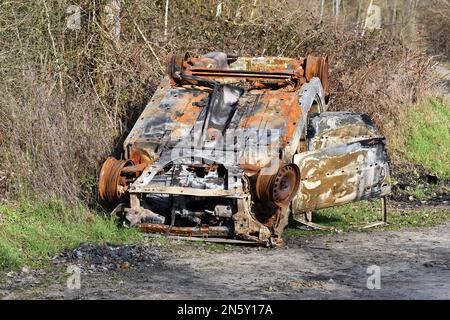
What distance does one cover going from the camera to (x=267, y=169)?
883cm

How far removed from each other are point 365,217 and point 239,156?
8.71 ft

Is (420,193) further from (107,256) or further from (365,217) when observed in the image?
(107,256)

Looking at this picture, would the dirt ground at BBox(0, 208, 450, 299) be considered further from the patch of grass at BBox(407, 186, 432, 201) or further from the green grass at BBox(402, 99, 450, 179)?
the green grass at BBox(402, 99, 450, 179)

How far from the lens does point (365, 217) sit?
1107 centimetres

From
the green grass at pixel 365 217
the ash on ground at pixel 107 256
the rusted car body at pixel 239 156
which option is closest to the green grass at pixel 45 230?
the ash on ground at pixel 107 256

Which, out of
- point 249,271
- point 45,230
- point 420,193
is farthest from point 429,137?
point 45,230

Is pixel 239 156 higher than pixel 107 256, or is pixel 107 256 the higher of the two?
pixel 239 156

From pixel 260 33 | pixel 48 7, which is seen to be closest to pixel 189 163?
pixel 48 7

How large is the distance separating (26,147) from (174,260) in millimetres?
2942

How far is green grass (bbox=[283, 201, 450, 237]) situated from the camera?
33.9ft

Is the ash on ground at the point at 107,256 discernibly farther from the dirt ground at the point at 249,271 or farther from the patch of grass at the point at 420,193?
the patch of grass at the point at 420,193

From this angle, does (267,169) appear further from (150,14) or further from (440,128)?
(440,128)

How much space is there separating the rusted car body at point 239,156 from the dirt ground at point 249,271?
0.41 metres

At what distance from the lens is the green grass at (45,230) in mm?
7848
